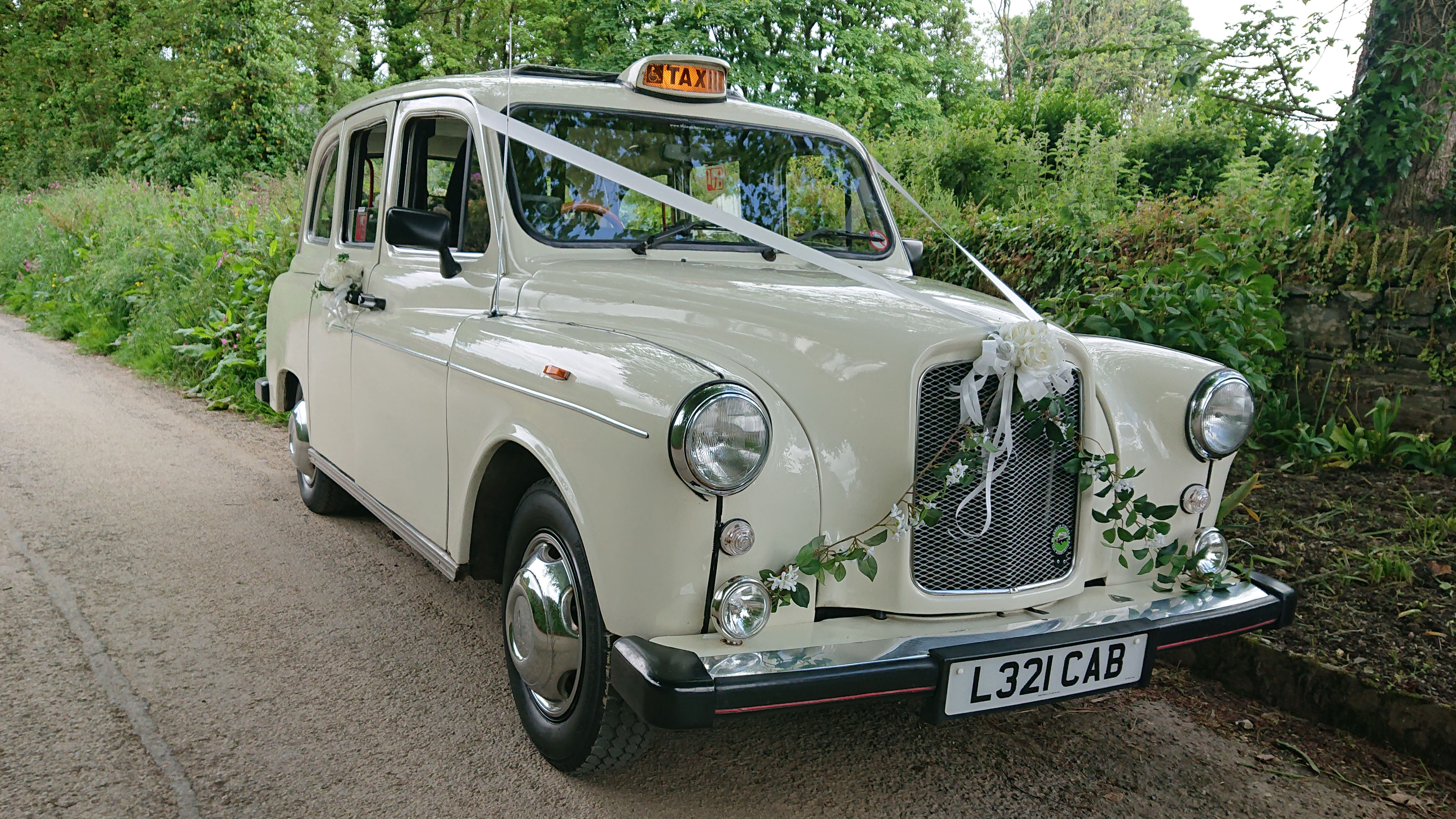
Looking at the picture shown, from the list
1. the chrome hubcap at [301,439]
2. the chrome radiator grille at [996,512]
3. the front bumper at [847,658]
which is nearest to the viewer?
the front bumper at [847,658]

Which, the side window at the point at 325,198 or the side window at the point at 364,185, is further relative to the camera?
the side window at the point at 325,198

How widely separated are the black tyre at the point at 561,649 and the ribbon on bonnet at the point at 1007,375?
1.02m

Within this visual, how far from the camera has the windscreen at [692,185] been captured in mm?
3424

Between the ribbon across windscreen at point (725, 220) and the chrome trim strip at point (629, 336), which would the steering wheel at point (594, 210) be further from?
the chrome trim strip at point (629, 336)

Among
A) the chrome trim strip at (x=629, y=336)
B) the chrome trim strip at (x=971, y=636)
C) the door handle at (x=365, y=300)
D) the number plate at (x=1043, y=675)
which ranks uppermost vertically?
the chrome trim strip at (x=629, y=336)

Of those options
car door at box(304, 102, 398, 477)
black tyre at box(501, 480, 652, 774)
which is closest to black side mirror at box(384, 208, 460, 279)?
car door at box(304, 102, 398, 477)

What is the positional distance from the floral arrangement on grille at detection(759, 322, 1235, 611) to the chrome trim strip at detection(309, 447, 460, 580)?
134 centimetres

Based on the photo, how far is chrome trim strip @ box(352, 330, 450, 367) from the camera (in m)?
3.31

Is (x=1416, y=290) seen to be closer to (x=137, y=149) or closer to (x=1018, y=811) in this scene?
(x=1018, y=811)

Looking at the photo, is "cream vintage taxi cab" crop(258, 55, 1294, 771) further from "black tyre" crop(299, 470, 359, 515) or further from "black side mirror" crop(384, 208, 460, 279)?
"black tyre" crop(299, 470, 359, 515)

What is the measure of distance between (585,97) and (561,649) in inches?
77.6

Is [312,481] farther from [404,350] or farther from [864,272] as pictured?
[864,272]

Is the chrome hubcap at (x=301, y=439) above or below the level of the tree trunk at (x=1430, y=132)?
below

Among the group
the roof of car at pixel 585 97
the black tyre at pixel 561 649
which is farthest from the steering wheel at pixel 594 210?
the black tyre at pixel 561 649
